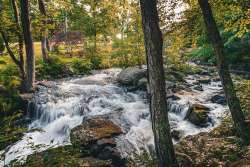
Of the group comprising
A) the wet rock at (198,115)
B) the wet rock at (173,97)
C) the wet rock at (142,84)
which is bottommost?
the wet rock at (198,115)

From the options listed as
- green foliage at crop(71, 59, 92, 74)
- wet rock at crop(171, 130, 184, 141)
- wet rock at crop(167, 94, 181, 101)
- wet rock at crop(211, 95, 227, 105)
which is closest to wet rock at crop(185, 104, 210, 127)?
wet rock at crop(171, 130, 184, 141)

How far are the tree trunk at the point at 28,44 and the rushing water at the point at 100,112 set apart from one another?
92 centimetres

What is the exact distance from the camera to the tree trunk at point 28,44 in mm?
16609

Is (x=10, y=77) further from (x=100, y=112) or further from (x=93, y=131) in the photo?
(x=93, y=131)

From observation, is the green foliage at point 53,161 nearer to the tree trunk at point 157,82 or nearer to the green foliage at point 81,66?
the tree trunk at point 157,82

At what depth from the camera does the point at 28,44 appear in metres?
17.5

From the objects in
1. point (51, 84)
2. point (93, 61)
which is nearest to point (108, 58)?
point (93, 61)

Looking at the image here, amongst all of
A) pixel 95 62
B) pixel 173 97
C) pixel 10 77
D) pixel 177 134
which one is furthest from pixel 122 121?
pixel 95 62

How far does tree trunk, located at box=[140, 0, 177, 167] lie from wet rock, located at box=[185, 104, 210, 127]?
6.42 meters

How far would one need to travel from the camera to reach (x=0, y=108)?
1541cm

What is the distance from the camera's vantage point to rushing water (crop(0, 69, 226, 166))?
1224cm

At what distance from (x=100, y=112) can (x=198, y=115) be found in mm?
4918

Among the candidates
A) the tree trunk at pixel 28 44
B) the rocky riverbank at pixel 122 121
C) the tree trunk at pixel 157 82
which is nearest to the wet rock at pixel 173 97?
the rocky riverbank at pixel 122 121

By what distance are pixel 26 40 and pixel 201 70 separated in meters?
17.1
